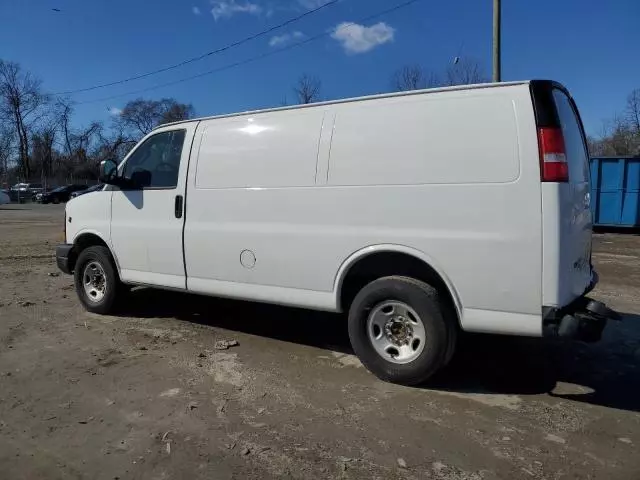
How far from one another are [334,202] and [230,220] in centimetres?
116

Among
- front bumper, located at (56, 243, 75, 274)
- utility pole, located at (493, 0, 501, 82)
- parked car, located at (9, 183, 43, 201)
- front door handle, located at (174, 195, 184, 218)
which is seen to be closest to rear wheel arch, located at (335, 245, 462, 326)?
front door handle, located at (174, 195, 184, 218)

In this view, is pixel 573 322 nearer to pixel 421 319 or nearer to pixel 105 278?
pixel 421 319

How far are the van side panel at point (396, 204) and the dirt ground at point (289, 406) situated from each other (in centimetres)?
66

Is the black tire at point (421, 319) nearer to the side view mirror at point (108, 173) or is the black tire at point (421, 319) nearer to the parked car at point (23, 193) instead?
the side view mirror at point (108, 173)

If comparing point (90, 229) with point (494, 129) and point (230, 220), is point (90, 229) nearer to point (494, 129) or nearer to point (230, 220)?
point (230, 220)

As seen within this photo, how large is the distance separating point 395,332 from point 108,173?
12.3ft

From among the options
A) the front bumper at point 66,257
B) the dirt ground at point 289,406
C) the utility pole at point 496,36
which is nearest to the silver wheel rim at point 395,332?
the dirt ground at point 289,406

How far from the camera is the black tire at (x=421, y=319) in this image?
12.9ft

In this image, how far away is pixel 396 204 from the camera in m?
4.07

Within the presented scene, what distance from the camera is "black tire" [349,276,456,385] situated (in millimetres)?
3932

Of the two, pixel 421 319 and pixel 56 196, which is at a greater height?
Result: pixel 56 196

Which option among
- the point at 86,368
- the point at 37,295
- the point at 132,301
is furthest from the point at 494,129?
the point at 37,295

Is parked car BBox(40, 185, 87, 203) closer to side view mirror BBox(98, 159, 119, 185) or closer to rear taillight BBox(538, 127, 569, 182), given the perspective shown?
side view mirror BBox(98, 159, 119, 185)

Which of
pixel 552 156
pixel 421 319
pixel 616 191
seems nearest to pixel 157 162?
pixel 421 319
